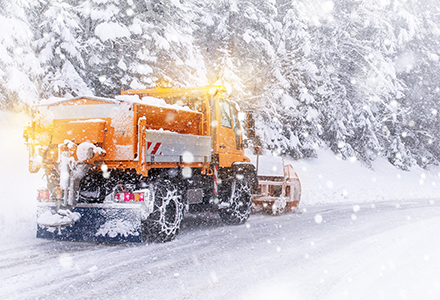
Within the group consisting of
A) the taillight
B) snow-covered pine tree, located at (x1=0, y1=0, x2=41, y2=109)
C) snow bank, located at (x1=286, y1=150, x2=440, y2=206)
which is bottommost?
snow bank, located at (x1=286, y1=150, x2=440, y2=206)

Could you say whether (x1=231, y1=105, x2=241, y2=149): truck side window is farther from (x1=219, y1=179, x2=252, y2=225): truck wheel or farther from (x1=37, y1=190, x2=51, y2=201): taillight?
(x1=37, y1=190, x2=51, y2=201): taillight

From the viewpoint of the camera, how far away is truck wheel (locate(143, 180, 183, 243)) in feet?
19.8

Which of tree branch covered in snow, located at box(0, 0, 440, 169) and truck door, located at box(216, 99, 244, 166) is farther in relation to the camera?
tree branch covered in snow, located at box(0, 0, 440, 169)

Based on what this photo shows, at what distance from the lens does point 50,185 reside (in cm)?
608

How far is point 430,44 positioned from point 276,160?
77.2ft

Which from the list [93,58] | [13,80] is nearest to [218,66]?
[93,58]

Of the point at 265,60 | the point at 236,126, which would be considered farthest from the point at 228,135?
the point at 265,60

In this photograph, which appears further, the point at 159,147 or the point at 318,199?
the point at 318,199

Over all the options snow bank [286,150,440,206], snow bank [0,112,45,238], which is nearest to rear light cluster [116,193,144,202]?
snow bank [0,112,45,238]

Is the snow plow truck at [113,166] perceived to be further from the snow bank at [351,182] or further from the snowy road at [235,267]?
the snow bank at [351,182]

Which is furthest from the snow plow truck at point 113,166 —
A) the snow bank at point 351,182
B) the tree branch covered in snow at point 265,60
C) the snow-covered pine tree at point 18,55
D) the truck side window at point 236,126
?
the snow bank at point 351,182

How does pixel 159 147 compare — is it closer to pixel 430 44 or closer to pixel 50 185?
pixel 50 185

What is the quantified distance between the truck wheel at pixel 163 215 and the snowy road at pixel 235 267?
208mm

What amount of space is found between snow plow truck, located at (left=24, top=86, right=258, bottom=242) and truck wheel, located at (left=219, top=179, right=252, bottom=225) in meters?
1.41
